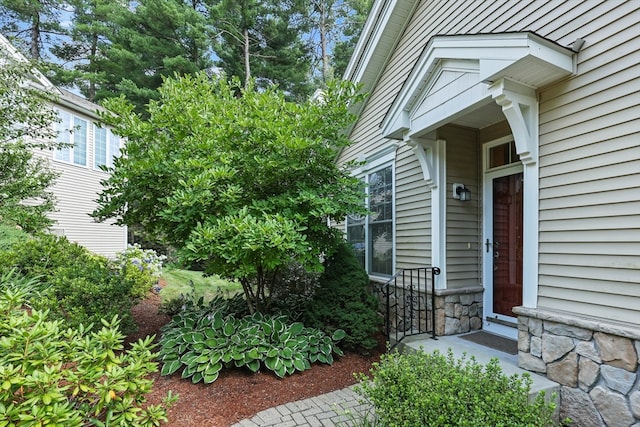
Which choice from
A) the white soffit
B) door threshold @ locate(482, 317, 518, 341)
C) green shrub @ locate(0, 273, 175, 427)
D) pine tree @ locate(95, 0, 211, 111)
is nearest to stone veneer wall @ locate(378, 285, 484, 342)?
door threshold @ locate(482, 317, 518, 341)

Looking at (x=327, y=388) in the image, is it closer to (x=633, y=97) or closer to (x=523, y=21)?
(x=633, y=97)

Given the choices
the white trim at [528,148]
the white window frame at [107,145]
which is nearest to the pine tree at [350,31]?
the white window frame at [107,145]

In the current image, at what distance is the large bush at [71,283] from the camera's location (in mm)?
3742

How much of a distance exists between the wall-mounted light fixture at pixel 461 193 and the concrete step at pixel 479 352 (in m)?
1.71

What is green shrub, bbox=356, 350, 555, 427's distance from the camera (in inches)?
76.9

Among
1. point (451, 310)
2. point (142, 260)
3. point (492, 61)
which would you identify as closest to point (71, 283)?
point (142, 260)

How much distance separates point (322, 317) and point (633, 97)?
3678 millimetres

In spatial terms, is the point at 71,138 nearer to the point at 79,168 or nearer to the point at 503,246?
the point at 79,168

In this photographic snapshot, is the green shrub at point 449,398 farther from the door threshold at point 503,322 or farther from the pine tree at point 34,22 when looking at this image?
the pine tree at point 34,22

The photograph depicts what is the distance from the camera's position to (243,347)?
3.60 metres

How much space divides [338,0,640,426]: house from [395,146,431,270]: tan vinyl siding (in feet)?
0.12

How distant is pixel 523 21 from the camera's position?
3.35m

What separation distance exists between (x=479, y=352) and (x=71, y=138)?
502 inches

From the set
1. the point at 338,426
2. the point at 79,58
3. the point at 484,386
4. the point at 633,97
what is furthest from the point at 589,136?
the point at 79,58
